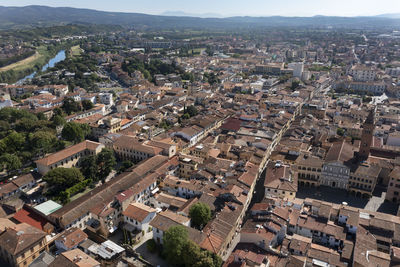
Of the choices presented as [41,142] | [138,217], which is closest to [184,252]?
[138,217]

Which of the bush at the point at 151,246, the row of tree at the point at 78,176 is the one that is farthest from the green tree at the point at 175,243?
the row of tree at the point at 78,176

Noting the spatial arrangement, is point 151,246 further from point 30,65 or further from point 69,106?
point 30,65

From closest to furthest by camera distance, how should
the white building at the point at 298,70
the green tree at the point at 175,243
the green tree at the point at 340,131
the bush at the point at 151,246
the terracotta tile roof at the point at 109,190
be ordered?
the green tree at the point at 175,243, the bush at the point at 151,246, the terracotta tile roof at the point at 109,190, the green tree at the point at 340,131, the white building at the point at 298,70

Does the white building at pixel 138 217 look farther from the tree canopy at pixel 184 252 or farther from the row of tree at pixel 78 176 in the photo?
the row of tree at pixel 78 176

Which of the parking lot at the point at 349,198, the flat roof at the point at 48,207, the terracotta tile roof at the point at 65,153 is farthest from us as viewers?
the terracotta tile roof at the point at 65,153

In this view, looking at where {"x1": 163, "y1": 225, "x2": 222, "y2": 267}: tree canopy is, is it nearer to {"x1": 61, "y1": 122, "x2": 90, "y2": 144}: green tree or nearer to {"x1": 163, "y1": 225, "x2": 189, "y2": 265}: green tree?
{"x1": 163, "y1": 225, "x2": 189, "y2": 265}: green tree
